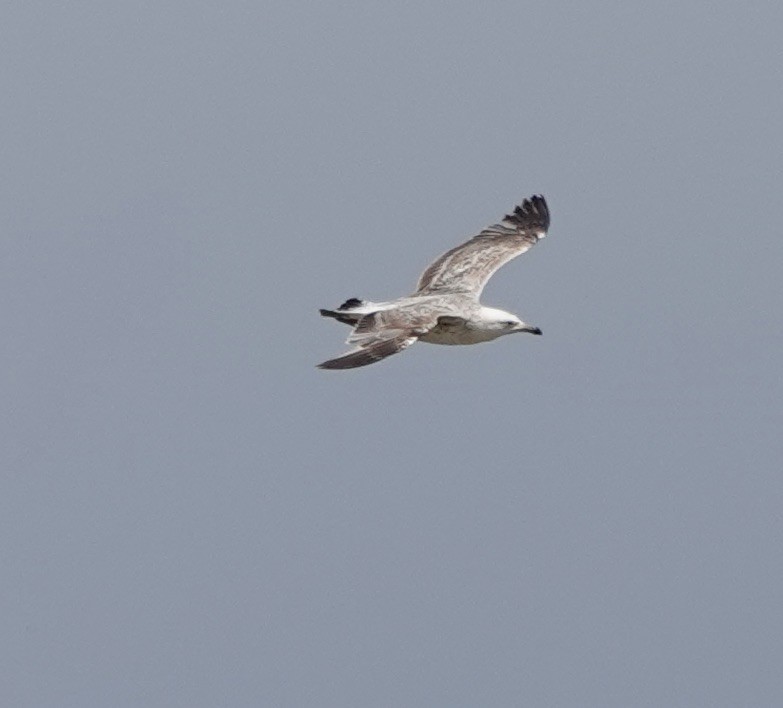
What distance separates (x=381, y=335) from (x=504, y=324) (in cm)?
313

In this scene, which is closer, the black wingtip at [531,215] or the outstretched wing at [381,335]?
the outstretched wing at [381,335]

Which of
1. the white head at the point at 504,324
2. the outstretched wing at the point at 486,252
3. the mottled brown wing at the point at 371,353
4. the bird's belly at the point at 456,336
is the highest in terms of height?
the outstretched wing at the point at 486,252

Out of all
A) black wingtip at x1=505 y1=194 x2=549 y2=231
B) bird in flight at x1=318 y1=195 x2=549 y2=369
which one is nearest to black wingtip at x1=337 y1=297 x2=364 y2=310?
bird in flight at x1=318 y1=195 x2=549 y2=369

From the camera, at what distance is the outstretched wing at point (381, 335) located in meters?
30.2

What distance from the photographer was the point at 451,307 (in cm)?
3425

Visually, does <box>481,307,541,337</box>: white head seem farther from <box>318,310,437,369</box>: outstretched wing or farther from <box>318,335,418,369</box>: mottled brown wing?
<box>318,335,418,369</box>: mottled brown wing

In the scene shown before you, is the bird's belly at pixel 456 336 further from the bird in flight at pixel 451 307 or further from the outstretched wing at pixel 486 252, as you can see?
the outstretched wing at pixel 486 252

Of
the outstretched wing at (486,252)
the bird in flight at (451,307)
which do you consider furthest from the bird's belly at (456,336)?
the outstretched wing at (486,252)

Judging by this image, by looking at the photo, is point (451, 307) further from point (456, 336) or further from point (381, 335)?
point (381, 335)

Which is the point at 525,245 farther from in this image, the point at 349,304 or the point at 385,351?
the point at 385,351

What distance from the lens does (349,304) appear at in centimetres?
3366

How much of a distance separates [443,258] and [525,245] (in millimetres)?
2226

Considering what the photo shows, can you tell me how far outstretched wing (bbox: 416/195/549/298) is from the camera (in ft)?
123

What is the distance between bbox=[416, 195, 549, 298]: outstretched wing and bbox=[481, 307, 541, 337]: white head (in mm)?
2898
